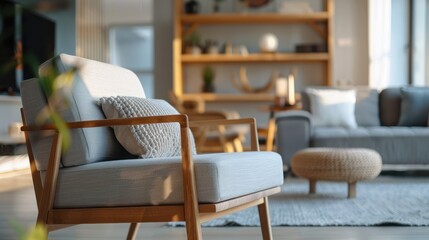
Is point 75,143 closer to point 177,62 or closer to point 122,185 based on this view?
point 122,185

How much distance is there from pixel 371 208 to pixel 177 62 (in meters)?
4.79

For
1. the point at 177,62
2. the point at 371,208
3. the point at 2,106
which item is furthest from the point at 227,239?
the point at 177,62

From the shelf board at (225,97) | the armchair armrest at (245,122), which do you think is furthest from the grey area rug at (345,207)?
the shelf board at (225,97)

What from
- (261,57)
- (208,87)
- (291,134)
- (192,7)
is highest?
(192,7)

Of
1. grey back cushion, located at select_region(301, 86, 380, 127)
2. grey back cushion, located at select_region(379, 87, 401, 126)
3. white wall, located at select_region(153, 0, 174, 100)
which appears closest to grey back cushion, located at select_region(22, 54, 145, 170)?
grey back cushion, located at select_region(301, 86, 380, 127)

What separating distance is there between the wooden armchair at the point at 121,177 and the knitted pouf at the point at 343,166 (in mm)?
1904

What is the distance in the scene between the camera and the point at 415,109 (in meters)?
6.06

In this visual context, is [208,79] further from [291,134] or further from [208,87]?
[291,134]

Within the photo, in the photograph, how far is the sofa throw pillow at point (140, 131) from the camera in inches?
89.5

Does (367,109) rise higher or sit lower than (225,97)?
lower

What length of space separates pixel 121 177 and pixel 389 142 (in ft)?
13.0

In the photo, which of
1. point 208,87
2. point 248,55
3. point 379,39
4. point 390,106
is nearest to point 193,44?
point 208,87

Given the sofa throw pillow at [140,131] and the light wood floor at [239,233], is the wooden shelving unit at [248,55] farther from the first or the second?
the sofa throw pillow at [140,131]

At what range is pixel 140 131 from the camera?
227cm
